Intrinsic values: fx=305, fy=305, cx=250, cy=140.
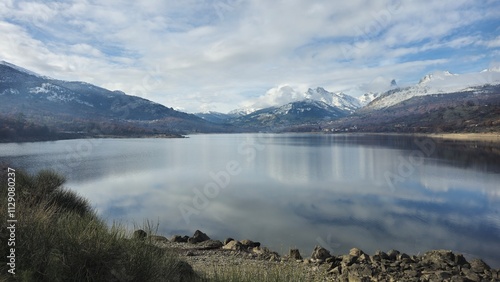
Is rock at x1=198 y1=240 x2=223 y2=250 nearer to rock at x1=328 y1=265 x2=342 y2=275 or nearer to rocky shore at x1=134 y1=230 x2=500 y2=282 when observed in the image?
rocky shore at x1=134 y1=230 x2=500 y2=282

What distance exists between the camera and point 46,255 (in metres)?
3.84

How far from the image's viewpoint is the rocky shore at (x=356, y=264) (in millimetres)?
8477

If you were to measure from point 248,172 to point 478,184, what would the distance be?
74.3ft

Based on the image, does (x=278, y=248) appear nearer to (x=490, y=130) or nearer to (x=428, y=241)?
(x=428, y=241)

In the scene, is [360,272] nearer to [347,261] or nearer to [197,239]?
[347,261]

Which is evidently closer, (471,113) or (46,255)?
(46,255)

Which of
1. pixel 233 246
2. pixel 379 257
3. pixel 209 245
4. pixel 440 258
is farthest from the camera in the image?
pixel 209 245

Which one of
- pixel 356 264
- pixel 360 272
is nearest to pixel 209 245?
pixel 356 264

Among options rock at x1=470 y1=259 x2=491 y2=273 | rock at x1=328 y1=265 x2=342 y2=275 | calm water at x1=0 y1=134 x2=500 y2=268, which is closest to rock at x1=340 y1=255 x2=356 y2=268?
rock at x1=328 y1=265 x2=342 y2=275

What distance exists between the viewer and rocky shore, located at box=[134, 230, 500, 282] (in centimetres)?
848

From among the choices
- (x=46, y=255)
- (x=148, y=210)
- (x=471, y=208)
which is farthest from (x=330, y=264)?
(x=471, y=208)

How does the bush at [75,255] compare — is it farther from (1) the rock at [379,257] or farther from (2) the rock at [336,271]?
(1) the rock at [379,257]

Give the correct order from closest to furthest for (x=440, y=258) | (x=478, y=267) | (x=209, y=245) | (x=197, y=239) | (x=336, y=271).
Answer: (x=336, y=271) → (x=478, y=267) → (x=440, y=258) → (x=209, y=245) → (x=197, y=239)

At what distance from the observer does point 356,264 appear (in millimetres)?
9531
